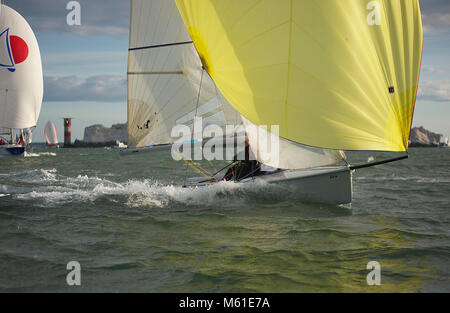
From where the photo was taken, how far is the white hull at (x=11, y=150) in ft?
126

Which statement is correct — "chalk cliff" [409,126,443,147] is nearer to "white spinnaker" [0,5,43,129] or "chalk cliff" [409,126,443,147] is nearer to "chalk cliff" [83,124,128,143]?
"chalk cliff" [83,124,128,143]

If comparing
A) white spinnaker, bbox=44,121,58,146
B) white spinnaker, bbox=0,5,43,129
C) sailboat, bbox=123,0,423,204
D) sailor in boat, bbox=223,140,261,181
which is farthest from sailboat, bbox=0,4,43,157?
white spinnaker, bbox=44,121,58,146

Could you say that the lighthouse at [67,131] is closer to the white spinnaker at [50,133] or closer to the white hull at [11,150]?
the white spinnaker at [50,133]

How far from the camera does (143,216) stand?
28.2ft

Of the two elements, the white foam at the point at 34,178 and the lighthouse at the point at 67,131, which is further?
the lighthouse at the point at 67,131

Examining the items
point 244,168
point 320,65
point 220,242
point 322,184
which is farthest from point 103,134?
point 320,65

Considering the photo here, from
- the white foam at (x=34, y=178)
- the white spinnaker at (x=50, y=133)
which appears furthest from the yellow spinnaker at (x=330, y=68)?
the white spinnaker at (x=50, y=133)

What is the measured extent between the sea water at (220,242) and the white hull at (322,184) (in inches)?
7.6

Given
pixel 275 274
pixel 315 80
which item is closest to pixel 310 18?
pixel 315 80

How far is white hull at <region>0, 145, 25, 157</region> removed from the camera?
126 feet

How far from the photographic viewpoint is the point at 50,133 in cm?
10219

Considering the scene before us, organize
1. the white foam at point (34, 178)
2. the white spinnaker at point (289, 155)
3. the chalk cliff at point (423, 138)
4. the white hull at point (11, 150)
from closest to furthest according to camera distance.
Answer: the white spinnaker at point (289, 155) → the white foam at point (34, 178) → the white hull at point (11, 150) → the chalk cliff at point (423, 138)
